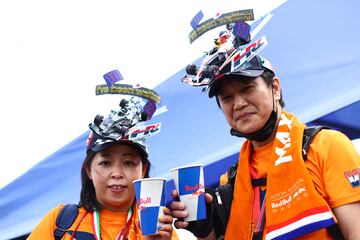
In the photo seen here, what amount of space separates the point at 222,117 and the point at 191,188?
7.95 ft

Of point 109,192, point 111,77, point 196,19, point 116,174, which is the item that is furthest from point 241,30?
point 109,192

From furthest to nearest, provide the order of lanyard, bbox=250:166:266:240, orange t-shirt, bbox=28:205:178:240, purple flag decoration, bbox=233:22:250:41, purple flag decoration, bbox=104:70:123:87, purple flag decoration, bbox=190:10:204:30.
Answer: purple flag decoration, bbox=104:70:123:87
orange t-shirt, bbox=28:205:178:240
purple flag decoration, bbox=190:10:204:30
purple flag decoration, bbox=233:22:250:41
lanyard, bbox=250:166:266:240

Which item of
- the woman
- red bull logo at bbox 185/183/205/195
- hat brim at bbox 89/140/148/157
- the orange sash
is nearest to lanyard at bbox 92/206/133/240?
the woman

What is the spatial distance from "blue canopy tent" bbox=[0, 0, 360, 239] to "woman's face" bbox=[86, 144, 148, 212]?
53 cm

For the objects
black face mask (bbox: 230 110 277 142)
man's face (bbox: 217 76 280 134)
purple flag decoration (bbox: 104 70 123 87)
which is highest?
purple flag decoration (bbox: 104 70 123 87)

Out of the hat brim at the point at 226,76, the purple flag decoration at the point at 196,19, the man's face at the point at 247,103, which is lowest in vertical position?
the man's face at the point at 247,103

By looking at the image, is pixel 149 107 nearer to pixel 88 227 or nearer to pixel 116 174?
pixel 116 174

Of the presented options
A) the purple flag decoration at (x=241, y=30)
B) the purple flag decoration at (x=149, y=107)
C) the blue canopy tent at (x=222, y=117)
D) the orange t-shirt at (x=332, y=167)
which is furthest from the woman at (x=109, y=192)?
the orange t-shirt at (x=332, y=167)

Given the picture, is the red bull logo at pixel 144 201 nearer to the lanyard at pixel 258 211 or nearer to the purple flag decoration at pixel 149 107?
the lanyard at pixel 258 211

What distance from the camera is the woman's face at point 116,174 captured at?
246 centimetres

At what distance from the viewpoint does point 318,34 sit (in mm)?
4297

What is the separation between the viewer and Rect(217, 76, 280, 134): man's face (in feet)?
6.64

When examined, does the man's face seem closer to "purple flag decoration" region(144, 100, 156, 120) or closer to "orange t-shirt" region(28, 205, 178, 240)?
"purple flag decoration" region(144, 100, 156, 120)

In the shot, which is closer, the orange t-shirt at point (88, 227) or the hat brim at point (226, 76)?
the hat brim at point (226, 76)
